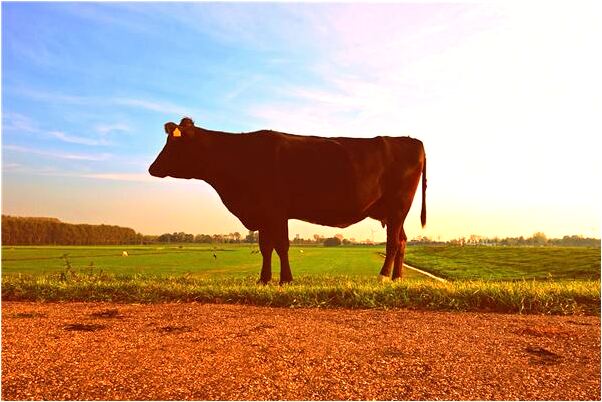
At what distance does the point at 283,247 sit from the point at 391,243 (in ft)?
8.91

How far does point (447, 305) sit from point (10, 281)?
9.23 m

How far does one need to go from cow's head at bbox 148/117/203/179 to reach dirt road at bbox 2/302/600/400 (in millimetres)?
3929

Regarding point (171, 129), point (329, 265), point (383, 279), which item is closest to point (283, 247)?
point (383, 279)

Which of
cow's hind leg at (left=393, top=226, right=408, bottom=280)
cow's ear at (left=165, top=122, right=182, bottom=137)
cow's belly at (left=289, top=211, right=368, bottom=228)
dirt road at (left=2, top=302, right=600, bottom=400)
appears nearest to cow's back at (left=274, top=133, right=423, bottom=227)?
cow's belly at (left=289, top=211, right=368, bottom=228)

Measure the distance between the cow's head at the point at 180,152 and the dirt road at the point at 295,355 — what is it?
3.93 metres

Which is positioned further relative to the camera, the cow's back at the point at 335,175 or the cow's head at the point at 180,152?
the cow's back at the point at 335,175

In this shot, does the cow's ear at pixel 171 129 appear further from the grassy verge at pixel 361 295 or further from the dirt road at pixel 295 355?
the dirt road at pixel 295 355

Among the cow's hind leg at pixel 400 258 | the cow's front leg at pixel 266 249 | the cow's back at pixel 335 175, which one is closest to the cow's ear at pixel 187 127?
the cow's back at pixel 335 175

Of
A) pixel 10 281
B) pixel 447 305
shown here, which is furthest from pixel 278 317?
pixel 10 281

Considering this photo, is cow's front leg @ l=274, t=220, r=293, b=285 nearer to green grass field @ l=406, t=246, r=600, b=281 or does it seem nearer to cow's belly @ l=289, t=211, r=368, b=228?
cow's belly @ l=289, t=211, r=368, b=228

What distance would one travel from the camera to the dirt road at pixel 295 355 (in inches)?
177

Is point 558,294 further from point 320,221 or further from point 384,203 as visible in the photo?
point 320,221

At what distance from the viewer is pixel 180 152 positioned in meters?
11.0

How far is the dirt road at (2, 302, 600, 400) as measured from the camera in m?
4.49
